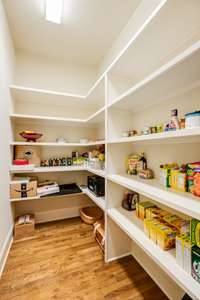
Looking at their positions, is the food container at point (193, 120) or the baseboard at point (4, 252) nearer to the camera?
the food container at point (193, 120)

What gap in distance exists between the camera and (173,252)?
0.92 meters

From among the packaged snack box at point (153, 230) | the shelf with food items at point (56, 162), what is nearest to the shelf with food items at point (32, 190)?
the shelf with food items at point (56, 162)

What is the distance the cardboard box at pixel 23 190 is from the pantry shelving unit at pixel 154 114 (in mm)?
846

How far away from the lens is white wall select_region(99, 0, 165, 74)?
4.64ft

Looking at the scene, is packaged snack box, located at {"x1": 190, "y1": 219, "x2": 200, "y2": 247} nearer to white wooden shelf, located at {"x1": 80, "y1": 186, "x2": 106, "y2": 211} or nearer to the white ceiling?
white wooden shelf, located at {"x1": 80, "y1": 186, "x2": 106, "y2": 211}

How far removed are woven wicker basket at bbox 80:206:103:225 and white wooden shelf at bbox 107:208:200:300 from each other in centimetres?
93

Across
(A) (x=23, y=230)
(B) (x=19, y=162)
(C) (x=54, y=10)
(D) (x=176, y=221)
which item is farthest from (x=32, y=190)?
(C) (x=54, y=10)

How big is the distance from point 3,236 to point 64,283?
2.56 ft

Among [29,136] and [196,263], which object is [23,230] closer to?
[29,136]

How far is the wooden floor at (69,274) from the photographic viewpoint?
1201 mm

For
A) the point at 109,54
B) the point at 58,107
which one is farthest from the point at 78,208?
the point at 109,54

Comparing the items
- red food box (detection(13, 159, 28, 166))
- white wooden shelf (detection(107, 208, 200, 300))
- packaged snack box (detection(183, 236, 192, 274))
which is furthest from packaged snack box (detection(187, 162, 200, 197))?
red food box (detection(13, 159, 28, 166))

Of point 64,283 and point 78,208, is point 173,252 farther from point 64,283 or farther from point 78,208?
point 78,208

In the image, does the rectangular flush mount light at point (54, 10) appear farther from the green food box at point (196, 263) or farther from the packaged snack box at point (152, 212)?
the green food box at point (196, 263)
